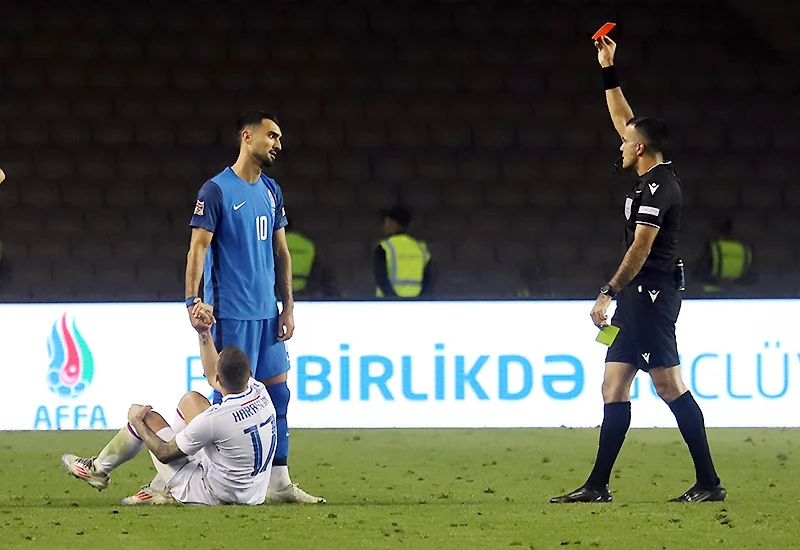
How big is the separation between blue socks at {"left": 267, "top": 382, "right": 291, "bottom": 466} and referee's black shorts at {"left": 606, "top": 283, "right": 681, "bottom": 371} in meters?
1.53

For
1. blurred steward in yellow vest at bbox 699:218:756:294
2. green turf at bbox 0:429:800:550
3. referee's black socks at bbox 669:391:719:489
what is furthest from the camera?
blurred steward in yellow vest at bbox 699:218:756:294

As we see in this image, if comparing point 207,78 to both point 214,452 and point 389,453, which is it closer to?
point 389,453

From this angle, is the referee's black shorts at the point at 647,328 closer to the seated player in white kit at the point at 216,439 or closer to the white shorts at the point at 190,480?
the seated player in white kit at the point at 216,439

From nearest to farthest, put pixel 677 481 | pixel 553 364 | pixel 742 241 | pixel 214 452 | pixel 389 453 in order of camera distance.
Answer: pixel 214 452
pixel 677 481
pixel 389 453
pixel 553 364
pixel 742 241

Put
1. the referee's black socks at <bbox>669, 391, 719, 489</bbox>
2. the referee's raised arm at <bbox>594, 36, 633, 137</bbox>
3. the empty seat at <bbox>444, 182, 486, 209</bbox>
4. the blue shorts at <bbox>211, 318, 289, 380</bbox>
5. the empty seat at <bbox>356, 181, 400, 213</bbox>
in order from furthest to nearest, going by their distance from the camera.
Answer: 1. the empty seat at <bbox>444, 182, 486, 209</bbox>
2. the empty seat at <bbox>356, 181, 400, 213</bbox>
3. the referee's raised arm at <bbox>594, 36, 633, 137</bbox>
4. the referee's black socks at <bbox>669, 391, 719, 489</bbox>
5. the blue shorts at <bbox>211, 318, 289, 380</bbox>

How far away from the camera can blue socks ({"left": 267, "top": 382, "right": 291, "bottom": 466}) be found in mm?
6895

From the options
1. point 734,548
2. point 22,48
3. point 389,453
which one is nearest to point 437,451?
point 389,453

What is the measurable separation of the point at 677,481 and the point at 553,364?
111 inches

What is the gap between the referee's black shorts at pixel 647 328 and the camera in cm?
682

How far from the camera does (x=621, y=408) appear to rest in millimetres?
6879

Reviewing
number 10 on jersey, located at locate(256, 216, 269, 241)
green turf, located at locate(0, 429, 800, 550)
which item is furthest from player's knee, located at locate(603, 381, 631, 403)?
number 10 on jersey, located at locate(256, 216, 269, 241)

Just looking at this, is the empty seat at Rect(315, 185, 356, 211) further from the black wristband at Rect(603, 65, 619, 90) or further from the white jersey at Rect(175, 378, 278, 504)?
the white jersey at Rect(175, 378, 278, 504)

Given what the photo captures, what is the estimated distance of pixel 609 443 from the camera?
6836mm

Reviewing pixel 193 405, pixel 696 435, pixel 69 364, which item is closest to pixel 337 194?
pixel 69 364
